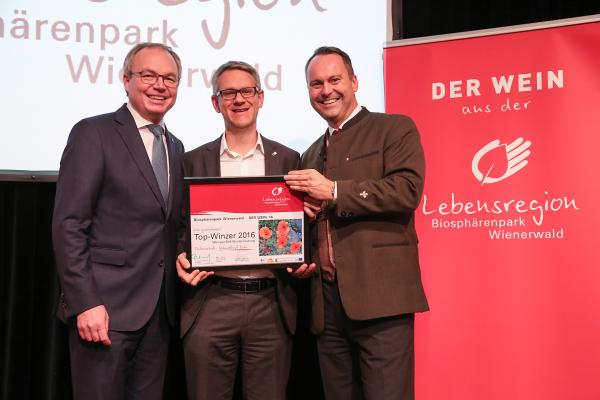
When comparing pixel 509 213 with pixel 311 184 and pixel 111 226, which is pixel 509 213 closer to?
pixel 311 184

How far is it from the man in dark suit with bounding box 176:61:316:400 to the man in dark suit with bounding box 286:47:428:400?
0.50 ft

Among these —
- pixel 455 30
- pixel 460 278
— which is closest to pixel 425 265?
pixel 460 278

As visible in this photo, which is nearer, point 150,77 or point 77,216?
point 77,216

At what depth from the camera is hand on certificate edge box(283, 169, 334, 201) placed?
1846mm

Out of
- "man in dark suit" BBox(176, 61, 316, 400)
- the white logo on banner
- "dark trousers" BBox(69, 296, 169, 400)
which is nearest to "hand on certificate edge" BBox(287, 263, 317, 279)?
"man in dark suit" BBox(176, 61, 316, 400)

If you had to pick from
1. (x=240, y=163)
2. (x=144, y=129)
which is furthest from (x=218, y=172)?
(x=144, y=129)

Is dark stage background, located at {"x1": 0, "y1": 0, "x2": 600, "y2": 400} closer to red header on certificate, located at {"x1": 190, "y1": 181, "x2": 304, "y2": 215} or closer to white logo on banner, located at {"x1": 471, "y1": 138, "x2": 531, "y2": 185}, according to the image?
red header on certificate, located at {"x1": 190, "y1": 181, "x2": 304, "y2": 215}

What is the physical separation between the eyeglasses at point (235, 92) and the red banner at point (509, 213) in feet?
3.02

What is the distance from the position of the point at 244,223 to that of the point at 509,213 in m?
1.35

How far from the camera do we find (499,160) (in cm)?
255

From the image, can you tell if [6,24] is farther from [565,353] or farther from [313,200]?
[565,353]

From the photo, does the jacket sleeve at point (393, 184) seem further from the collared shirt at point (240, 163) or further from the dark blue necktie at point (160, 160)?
the dark blue necktie at point (160, 160)

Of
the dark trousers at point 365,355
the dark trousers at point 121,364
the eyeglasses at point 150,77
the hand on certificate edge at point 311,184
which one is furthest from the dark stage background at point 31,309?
the eyeglasses at point 150,77

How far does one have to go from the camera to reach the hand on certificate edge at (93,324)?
5.77ft
